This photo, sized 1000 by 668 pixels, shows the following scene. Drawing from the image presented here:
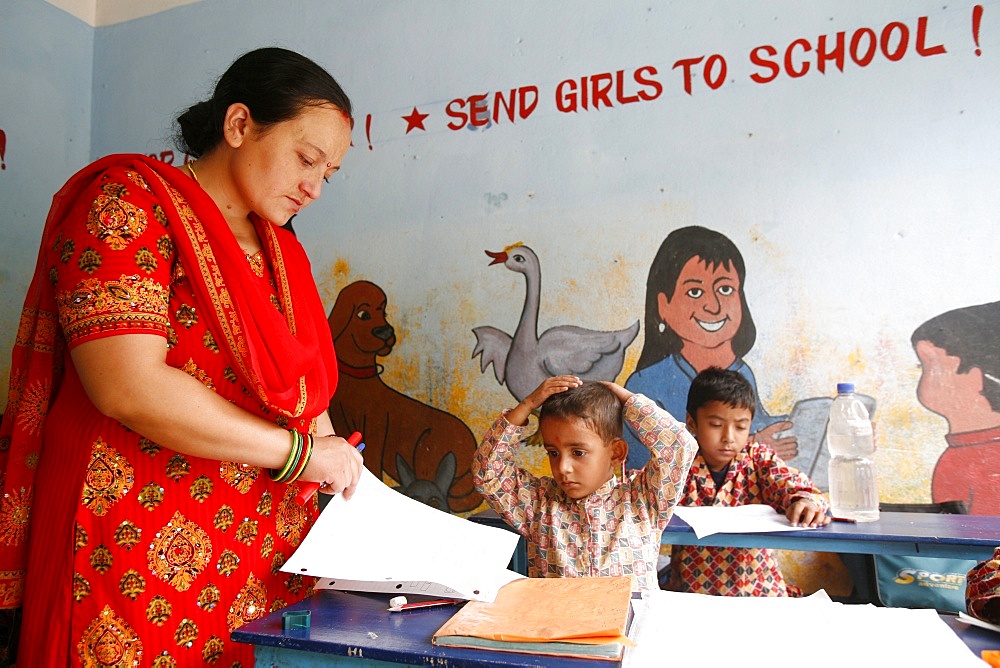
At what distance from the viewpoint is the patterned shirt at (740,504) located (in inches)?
81.8

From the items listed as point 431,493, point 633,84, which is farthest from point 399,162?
point 431,493

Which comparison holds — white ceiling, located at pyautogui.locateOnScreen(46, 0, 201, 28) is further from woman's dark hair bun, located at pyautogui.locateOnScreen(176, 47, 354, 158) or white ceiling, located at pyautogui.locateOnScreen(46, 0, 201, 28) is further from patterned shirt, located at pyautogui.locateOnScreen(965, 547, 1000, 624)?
patterned shirt, located at pyautogui.locateOnScreen(965, 547, 1000, 624)

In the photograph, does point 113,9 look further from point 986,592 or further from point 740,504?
point 986,592

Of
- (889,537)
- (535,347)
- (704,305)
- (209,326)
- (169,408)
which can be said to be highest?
(704,305)

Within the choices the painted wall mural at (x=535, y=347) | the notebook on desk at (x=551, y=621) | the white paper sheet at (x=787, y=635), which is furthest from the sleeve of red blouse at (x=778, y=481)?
the notebook on desk at (x=551, y=621)

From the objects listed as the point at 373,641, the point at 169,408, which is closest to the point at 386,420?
the point at 169,408

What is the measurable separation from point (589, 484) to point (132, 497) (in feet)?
3.11

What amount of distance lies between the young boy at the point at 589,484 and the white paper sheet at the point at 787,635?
586mm

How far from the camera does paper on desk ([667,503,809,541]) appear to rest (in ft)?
5.86

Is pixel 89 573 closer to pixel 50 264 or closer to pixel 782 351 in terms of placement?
pixel 50 264

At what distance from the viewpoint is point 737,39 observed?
2.39 metres

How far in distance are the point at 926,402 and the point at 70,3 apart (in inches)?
137

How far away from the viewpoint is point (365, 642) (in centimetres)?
83

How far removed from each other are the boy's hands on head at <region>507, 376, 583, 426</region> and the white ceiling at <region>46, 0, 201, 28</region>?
8.05 ft
